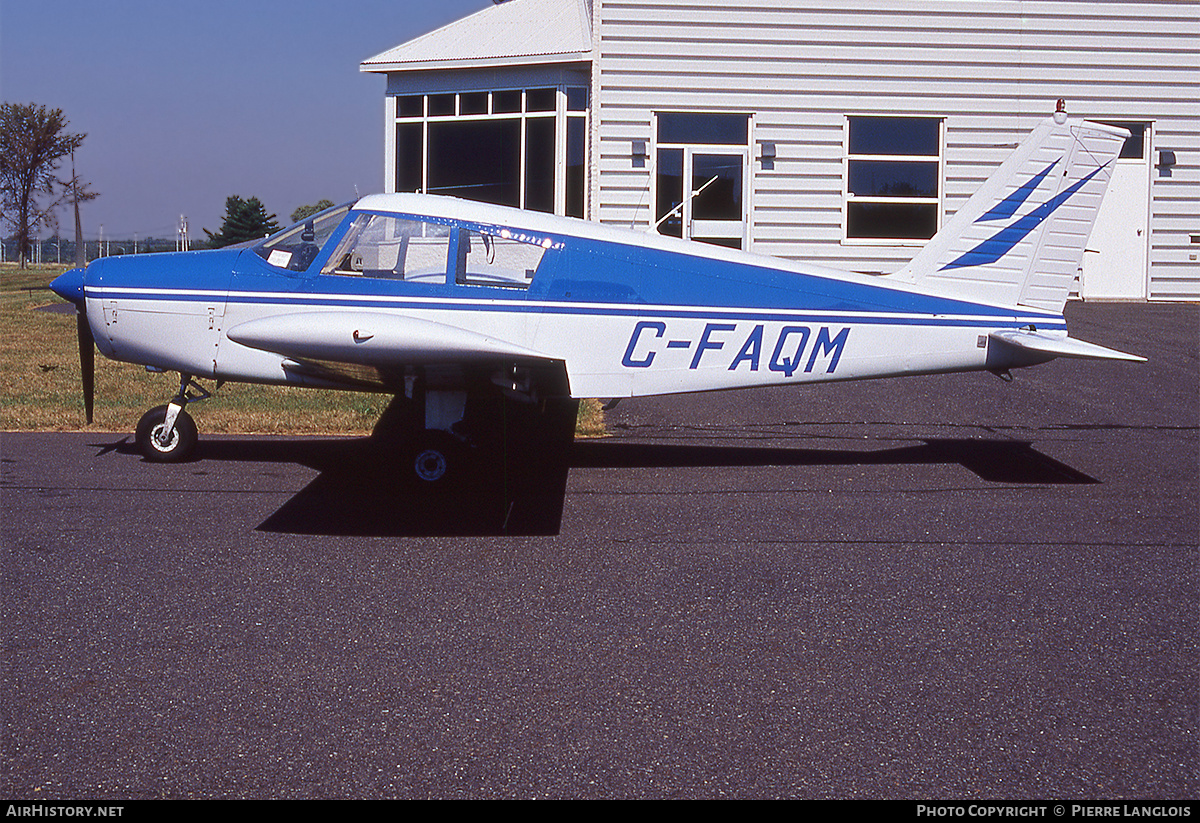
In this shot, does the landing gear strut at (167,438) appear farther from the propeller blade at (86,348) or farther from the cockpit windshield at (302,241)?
the cockpit windshield at (302,241)

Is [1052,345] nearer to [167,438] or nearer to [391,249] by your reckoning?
[391,249]

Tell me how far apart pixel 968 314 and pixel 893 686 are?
4.43 meters

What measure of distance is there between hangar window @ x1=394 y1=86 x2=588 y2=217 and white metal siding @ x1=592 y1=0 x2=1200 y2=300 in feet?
3.17

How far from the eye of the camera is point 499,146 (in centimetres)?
1789

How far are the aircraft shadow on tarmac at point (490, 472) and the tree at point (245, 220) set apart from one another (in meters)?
18.9

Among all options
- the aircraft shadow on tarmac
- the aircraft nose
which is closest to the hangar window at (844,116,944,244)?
the aircraft shadow on tarmac

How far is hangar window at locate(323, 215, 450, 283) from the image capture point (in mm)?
7605

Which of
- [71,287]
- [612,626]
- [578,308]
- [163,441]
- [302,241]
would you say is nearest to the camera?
[612,626]

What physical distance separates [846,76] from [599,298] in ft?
34.6

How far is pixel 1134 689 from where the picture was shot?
170 inches

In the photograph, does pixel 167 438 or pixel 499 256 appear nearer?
pixel 499 256

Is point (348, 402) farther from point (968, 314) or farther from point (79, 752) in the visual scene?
point (79, 752)

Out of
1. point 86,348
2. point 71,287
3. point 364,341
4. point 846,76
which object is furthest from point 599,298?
point 846,76

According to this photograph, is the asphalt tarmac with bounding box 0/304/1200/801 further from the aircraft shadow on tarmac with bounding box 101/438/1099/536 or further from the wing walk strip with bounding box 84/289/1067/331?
the wing walk strip with bounding box 84/289/1067/331
